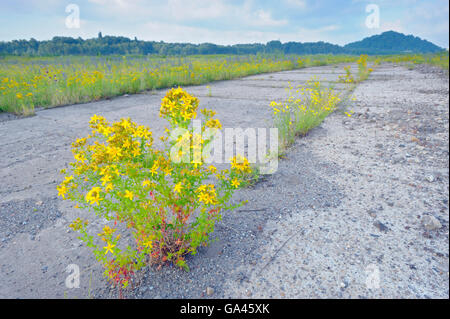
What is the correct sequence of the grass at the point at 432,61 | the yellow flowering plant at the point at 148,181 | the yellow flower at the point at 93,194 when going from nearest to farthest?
the yellow flower at the point at 93,194 < the yellow flowering plant at the point at 148,181 < the grass at the point at 432,61

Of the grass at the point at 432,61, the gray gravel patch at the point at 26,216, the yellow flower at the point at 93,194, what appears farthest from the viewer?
the grass at the point at 432,61

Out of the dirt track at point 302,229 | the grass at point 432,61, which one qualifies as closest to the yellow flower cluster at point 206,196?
the dirt track at point 302,229

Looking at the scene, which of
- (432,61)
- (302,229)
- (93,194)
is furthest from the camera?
(432,61)

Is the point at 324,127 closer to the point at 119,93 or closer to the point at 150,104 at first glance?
the point at 150,104

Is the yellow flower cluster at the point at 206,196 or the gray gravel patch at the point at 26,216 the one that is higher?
the yellow flower cluster at the point at 206,196

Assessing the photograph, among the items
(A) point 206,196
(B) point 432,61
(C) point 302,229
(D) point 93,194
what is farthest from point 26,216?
(B) point 432,61

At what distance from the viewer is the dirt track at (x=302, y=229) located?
1582 millimetres

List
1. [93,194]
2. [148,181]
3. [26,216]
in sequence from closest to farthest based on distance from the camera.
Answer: [93,194] → [148,181] → [26,216]

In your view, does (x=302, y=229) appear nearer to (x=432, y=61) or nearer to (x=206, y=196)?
(x=206, y=196)

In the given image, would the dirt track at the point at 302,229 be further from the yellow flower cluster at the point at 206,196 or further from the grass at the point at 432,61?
the grass at the point at 432,61

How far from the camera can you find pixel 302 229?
2.04m

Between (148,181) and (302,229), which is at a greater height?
(148,181)

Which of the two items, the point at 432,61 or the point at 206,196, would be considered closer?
the point at 206,196
